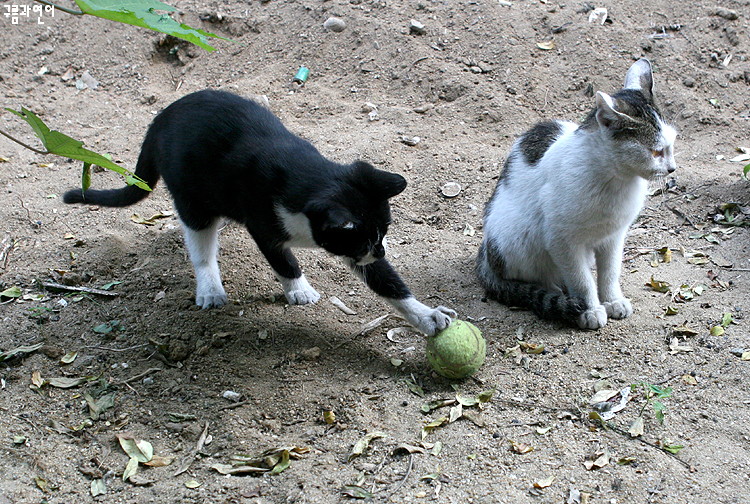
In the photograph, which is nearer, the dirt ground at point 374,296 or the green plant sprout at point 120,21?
the green plant sprout at point 120,21

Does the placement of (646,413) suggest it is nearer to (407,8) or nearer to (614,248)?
(614,248)

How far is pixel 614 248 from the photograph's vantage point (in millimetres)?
3848

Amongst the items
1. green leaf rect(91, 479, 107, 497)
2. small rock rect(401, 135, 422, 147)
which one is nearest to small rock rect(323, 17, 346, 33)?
small rock rect(401, 135, 422, 147)

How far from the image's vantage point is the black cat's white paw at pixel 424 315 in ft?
11.3

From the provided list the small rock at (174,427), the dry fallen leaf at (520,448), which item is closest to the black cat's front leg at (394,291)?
the dry fallen leaf at (520,448)

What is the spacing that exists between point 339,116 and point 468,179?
4.64 ft

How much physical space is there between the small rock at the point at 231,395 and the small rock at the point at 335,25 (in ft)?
14.6

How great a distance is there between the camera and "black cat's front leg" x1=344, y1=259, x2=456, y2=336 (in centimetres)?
354

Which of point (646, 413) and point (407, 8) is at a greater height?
point (407, 8)

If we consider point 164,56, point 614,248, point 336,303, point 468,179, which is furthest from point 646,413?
point 164,56

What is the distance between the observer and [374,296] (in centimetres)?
423

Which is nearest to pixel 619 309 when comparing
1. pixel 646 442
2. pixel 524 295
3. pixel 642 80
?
pixel 524 295

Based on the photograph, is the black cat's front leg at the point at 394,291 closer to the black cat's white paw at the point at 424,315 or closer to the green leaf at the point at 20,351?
the black cat's white paw at the point at 424,315

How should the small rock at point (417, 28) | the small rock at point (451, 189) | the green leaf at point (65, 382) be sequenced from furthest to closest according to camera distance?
the small rock at point (417, 28), the small rock at point (451, 189), the green leaf at point (65, 382)
